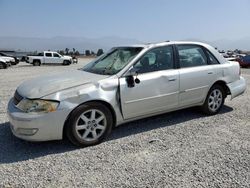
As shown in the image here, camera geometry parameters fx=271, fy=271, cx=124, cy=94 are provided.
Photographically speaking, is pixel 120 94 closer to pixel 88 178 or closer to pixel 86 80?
pixel 86 80

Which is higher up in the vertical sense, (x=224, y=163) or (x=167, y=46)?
(x=167, y=46)

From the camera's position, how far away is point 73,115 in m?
3.85

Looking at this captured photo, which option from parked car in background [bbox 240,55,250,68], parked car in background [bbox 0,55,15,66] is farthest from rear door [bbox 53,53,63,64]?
parked car in background [bbox 240,55,250,68]

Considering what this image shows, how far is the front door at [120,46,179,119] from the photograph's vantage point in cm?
433

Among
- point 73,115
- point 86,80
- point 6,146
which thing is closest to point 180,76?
point 86,80

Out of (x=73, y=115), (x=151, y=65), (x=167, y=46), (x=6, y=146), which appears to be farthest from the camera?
(x=167, y=46)

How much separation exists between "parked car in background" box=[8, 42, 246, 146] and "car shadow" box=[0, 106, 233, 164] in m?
0.24

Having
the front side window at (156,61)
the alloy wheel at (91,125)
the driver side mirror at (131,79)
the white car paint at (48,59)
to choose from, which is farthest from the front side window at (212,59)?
the white car paint at (48,59)

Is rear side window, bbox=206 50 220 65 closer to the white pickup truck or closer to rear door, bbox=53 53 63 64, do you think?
the white pickup truck

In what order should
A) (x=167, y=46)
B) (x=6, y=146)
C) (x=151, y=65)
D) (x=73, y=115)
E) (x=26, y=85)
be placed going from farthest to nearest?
(x=167, y=46)
(x=151, y=65)
(x=26, y=85)
(x=6, y=146)
(x=73, y=115)

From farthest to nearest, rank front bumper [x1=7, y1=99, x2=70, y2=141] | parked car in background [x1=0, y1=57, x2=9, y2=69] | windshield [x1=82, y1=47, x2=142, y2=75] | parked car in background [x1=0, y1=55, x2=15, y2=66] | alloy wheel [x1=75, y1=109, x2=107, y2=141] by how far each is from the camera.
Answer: parked car in background [x1=0, y1=55, x2=15, y2=66], parked car in background [x1=0, y1=57, x2=9, y2=69], windshield [x1=82, y1=47, x2=142, y2=75], alloy wheel [x1=75, y1=109, x2=107, y2=141], front bumper [x1=7, y1=99, x2=70, y2=141]

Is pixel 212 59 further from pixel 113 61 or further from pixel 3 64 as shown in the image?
pixel 3 64

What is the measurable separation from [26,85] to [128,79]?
166cm

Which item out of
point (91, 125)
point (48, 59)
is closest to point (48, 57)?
point (48, 59)
